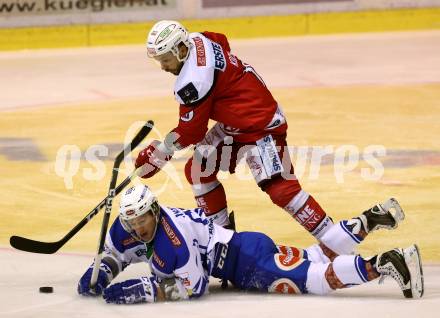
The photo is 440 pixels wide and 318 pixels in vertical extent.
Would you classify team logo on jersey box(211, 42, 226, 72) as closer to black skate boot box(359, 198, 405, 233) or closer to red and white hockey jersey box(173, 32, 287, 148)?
red and white hockey jersey box(173, 32, 287, 148)

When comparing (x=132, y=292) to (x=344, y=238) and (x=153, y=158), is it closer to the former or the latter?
(x=153, y=158)

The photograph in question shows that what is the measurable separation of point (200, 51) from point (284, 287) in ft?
5.67

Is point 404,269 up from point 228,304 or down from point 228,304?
up

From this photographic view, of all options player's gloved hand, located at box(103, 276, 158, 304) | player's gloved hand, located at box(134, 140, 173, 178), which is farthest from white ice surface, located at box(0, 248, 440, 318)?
player's gloved hand, located at box(134, 140, 173, 178)

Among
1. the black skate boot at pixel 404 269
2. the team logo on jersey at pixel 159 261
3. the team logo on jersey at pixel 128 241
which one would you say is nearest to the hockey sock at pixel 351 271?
the black skate boot at pixel 404 269

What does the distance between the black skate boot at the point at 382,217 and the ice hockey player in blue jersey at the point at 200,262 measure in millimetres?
528

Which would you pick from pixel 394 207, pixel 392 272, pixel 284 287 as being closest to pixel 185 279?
pixel 284 287

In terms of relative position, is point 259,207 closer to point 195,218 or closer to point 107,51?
point 195,218

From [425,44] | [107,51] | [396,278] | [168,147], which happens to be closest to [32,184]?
[168,147]

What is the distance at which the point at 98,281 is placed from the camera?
7688mm

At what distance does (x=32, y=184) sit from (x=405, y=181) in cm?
324

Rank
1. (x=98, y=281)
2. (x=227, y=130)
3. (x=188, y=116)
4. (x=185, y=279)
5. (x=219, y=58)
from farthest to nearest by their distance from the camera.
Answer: (x=227, y=130) < (x=219, y=58) < (x=188, y=116) < (x=98, y=281) < (x=185, y=279)

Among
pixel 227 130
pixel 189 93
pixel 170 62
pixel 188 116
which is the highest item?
pixel 170 62

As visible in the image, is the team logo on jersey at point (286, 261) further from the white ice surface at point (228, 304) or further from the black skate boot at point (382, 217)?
the black skate boot at point (382, 217)
